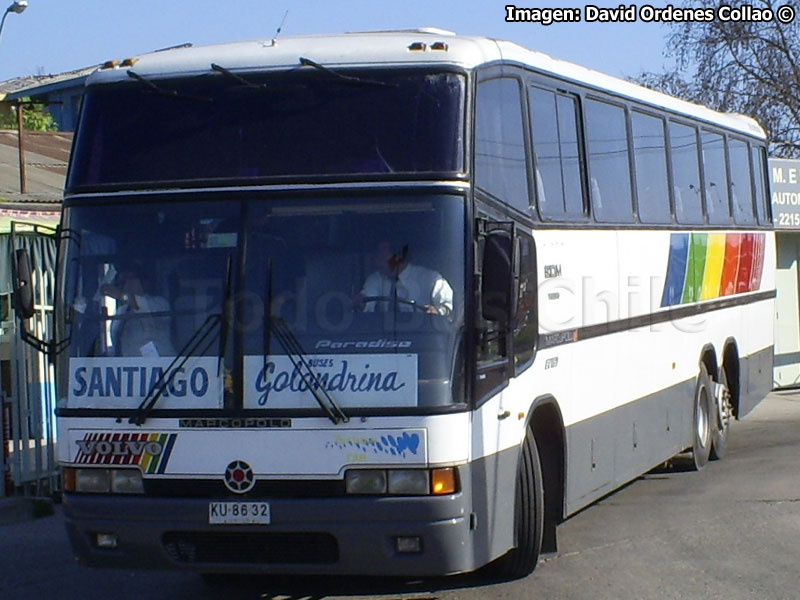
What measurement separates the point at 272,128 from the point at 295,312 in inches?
42.3

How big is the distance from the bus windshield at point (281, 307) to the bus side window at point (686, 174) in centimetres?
607

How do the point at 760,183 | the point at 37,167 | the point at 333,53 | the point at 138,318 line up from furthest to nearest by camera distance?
the point at 37,167 → the point at 760,183 → the point at 333,53 → the point at 138,318

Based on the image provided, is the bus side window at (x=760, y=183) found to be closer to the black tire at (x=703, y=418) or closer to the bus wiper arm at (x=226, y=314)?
the black tire at (x=703, y=418)

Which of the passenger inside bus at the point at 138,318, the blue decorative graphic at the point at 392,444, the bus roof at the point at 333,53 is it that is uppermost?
the bus roof at the point at 333,53

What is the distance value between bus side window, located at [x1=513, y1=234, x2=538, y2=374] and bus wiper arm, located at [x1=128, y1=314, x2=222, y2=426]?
1828 mm

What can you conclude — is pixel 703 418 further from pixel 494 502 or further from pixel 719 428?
pixel 494 502

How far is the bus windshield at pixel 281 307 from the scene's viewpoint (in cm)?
695

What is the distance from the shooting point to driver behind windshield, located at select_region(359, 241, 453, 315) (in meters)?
7.00

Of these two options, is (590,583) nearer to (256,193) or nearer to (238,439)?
(238,439)

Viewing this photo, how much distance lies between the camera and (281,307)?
7062 mm

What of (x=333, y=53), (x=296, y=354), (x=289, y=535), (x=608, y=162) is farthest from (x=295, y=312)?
(x=608, y=162)

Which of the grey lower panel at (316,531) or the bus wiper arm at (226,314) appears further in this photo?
the bus wiper arm at (226,314)

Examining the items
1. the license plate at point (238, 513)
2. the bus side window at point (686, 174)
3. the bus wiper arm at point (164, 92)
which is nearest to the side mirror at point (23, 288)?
the bus wiper arm at point (164, 92)

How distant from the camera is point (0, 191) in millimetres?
19656
